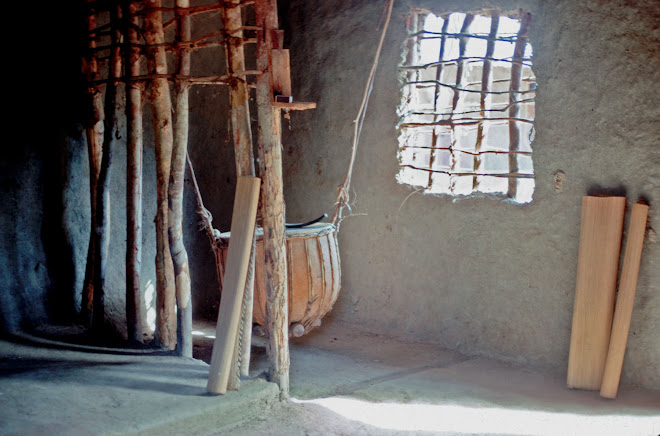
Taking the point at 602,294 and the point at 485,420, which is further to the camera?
the point at 602,294

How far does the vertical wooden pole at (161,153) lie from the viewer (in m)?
3.31

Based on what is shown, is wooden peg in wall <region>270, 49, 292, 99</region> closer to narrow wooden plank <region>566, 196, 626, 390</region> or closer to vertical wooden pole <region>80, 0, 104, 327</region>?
vertical wooden pole <region>80, 0, 104, 327</region>

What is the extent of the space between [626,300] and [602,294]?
13cm

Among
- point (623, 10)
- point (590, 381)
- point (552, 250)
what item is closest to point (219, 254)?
point (552, 250)

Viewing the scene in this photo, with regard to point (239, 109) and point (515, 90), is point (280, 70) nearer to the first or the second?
point (239, 109)

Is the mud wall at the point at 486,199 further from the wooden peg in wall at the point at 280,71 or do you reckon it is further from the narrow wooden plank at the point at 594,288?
the wooden peg in wall at the point at 280,71

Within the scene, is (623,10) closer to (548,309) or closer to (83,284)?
(548,309)

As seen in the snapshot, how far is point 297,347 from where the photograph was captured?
13.5ft

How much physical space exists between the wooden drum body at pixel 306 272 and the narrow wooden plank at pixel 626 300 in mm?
1653

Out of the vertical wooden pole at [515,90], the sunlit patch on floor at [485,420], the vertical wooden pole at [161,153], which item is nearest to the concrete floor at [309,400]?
the sunlit patch on floor at [485,420]

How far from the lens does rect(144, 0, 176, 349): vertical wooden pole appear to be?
3311 millimetres

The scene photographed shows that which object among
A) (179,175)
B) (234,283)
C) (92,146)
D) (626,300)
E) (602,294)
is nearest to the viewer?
(234,283)

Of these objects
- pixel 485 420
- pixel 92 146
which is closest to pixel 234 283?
pixel 485 420

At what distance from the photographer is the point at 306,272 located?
12.4 ft
